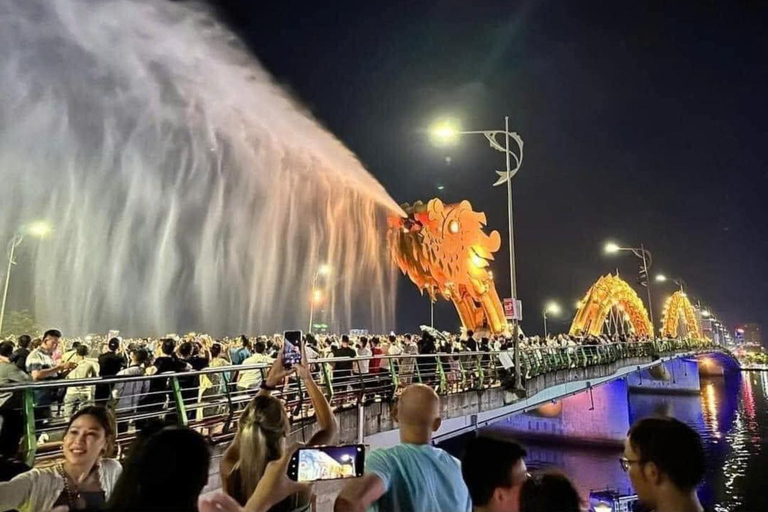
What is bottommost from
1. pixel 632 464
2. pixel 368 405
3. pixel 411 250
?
pixel 368 405

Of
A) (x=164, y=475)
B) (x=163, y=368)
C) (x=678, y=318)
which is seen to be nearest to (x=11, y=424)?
(x=163, y=368)

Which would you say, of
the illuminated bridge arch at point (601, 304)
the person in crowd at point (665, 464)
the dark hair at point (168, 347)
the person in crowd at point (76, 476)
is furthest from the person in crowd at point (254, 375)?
the illuminated bridge arch at point (601, 304)

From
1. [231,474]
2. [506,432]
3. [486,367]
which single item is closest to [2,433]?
[231,474]

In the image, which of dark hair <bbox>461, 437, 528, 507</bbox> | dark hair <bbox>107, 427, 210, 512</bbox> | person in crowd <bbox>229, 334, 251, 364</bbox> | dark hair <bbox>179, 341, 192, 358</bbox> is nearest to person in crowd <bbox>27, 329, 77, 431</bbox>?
dark hair <bbox>179, 341, 192, 358</bbox>

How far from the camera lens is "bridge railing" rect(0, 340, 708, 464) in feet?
20.1

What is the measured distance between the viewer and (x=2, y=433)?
4590 millimetres

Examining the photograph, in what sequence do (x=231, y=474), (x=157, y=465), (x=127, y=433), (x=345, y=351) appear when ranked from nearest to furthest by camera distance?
(x=157, y=465), (x=231, y=474), (x=127, y=433), (x=345, y=351)

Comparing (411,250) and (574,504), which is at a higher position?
(411,250)

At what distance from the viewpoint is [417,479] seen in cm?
248

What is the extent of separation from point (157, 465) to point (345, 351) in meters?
10.1

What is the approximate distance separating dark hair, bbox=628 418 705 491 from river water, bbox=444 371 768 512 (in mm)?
12327

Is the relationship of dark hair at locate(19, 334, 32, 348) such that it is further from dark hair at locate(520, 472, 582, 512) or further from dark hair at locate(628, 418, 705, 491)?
dark hair at locate(628, 418, 705, 491)

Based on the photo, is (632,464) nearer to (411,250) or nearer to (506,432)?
(411,250)

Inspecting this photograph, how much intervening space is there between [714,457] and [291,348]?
36492 mm
